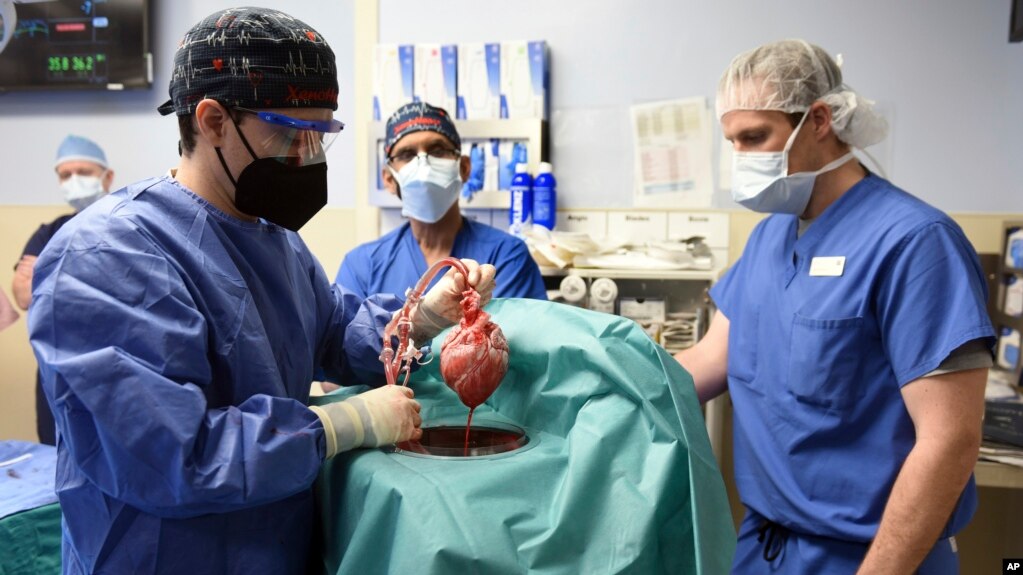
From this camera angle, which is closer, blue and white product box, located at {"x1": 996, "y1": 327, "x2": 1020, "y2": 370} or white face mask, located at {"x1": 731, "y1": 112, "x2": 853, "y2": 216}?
white face mask, located at {"x1": 731, "y1": 112, "x2": 853, "y2": 216}

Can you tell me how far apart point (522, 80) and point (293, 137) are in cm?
195

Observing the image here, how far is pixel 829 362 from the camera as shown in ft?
4.49

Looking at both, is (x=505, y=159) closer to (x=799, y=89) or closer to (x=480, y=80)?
(x=480, y=80)

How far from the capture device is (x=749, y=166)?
1553 mm

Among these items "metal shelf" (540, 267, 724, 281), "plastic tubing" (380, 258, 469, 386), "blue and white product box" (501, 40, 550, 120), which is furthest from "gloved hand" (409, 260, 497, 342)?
"blue and white product box" (501, 40, 550, 120)

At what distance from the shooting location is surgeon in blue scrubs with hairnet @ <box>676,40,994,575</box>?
4.09ft

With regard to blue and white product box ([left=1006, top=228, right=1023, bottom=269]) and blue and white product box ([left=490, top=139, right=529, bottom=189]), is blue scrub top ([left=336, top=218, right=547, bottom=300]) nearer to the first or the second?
blue and white product box ([left=490, top=139, right=529, bottom=189])

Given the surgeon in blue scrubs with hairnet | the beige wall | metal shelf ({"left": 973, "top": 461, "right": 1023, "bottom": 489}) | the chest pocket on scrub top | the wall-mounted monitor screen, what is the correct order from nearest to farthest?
1. the surgeon in blue scrubs with hairnet
2. the chest pocket on scrub top
3. metal shelf ({"left": 973, "top": 461, "right": 1023, "bottom": 489})
4. the wall-mounted monitor screen
5. the beige wall

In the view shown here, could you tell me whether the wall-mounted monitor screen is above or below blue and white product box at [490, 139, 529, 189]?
above

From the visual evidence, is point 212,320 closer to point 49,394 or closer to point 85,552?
point 49,394

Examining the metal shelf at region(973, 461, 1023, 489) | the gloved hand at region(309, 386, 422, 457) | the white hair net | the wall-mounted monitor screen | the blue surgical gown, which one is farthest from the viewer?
the wall-mounted monitor screen

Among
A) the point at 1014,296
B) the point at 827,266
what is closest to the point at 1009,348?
the point at 1014,296

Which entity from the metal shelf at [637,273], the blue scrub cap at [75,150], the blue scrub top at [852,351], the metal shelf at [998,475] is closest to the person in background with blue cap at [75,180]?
the blue scrub cap at [75,150]

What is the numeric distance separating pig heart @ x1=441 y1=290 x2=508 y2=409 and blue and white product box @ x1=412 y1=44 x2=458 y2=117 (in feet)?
6.40
